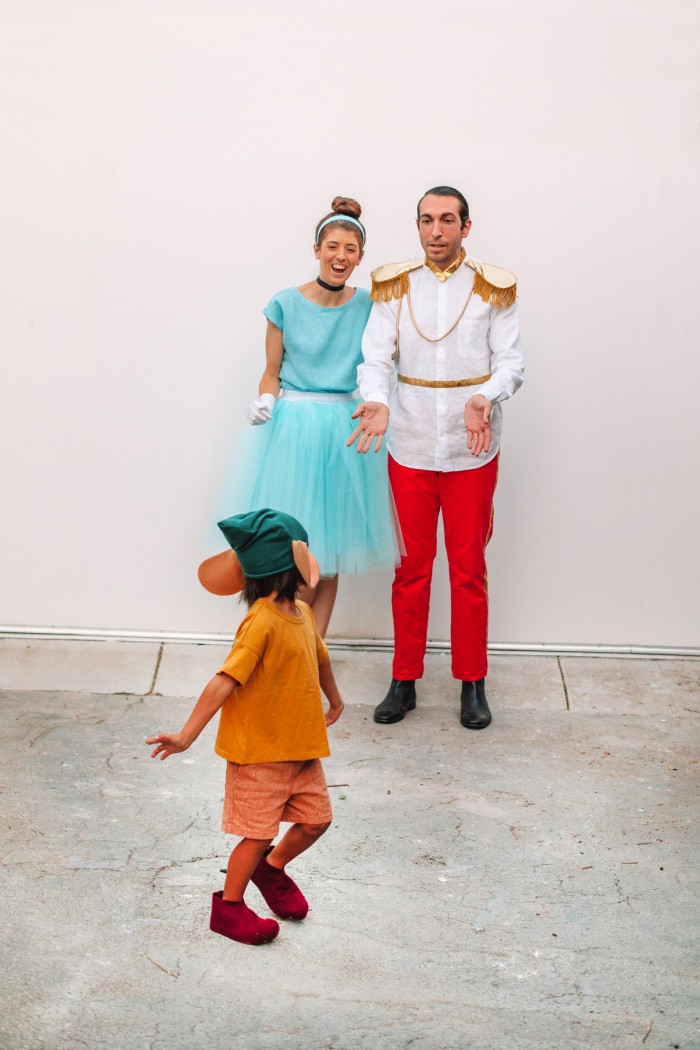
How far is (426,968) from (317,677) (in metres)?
0.70

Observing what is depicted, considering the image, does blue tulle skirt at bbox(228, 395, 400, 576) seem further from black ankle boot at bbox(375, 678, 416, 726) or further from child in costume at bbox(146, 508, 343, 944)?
child in costume at bbox(146, 508, 343, 944)

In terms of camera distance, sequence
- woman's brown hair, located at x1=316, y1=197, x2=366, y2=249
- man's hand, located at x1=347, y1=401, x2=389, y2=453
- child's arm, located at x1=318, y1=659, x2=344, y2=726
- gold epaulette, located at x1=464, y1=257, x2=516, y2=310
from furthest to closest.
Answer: woman's brown hair, located at x1=316, y1=197, x2=366, y2=249
gold epaulette, located at x1=464, y1=257, x2=516, y2=310
man's hand, located at x1=347, y1=401, x2=389, y2=453
child's arm, located at x1=318, y1=659, x2=344, y2=726

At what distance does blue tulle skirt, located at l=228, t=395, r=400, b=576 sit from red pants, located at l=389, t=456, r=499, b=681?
0.09 meters

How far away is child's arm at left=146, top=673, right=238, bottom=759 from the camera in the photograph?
276 cm

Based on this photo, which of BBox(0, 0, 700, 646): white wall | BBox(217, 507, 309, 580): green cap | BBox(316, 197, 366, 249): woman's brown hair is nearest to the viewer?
BBox(217, 507, 309, 580): green cap

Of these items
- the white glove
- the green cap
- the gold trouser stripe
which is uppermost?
the gold trouser stripe

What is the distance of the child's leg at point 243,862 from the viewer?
2975 mm

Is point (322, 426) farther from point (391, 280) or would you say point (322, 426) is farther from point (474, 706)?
point (474, 706)

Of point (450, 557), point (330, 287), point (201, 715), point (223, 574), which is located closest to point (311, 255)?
point (330, 287)

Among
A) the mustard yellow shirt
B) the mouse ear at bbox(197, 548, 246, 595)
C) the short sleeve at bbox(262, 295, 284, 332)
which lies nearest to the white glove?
the short sleeve at bbox(262, 295, 284, 332)

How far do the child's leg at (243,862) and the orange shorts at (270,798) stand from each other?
3cm

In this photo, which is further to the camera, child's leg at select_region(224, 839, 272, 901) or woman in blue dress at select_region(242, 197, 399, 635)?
woman in blue dress at select_region(242, 197, 399, 635)

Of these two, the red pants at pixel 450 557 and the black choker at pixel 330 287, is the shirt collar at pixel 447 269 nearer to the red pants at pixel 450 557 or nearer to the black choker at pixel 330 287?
the black choker at pixel 330 287

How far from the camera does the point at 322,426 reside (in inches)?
173
